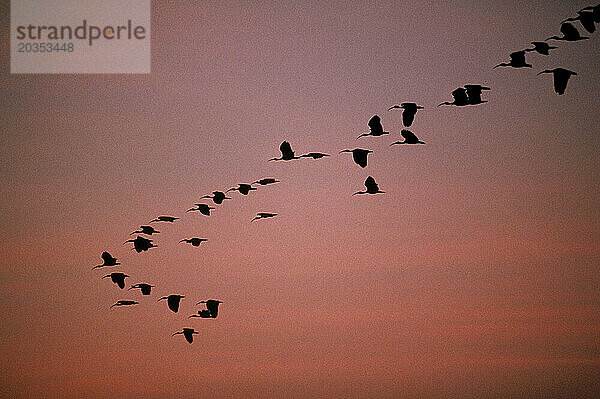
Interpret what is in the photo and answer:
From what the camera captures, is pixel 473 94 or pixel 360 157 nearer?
pixel 473 94

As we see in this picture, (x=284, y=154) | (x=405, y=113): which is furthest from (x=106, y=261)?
(x=405, y=113)

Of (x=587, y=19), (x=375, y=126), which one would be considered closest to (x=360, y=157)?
(x=375, y=126)

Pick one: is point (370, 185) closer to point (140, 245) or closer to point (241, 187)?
point (241, 187)

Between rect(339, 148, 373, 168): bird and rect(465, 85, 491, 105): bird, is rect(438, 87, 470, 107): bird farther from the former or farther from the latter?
rect(339, 148, 373, 168): bird

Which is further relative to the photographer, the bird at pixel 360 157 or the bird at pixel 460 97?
the bird at pixel 360 157

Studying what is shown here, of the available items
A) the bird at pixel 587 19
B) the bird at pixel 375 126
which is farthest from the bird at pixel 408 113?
the bird at pixel 587 19

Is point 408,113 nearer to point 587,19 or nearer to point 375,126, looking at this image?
point 375,126

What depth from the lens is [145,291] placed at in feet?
19.5

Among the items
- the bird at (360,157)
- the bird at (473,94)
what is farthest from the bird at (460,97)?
the bird at (360,157)

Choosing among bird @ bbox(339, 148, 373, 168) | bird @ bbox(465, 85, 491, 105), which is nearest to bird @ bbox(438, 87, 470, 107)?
bird @ bbox(465, 85, 491, 105)

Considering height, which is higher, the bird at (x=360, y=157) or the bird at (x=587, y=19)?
the bird at (x=587, y=19)

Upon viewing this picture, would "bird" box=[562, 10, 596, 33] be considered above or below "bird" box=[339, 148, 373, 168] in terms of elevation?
above

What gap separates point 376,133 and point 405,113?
0.21 metres

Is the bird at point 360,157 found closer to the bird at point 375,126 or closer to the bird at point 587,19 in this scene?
the bird at point 375,126
